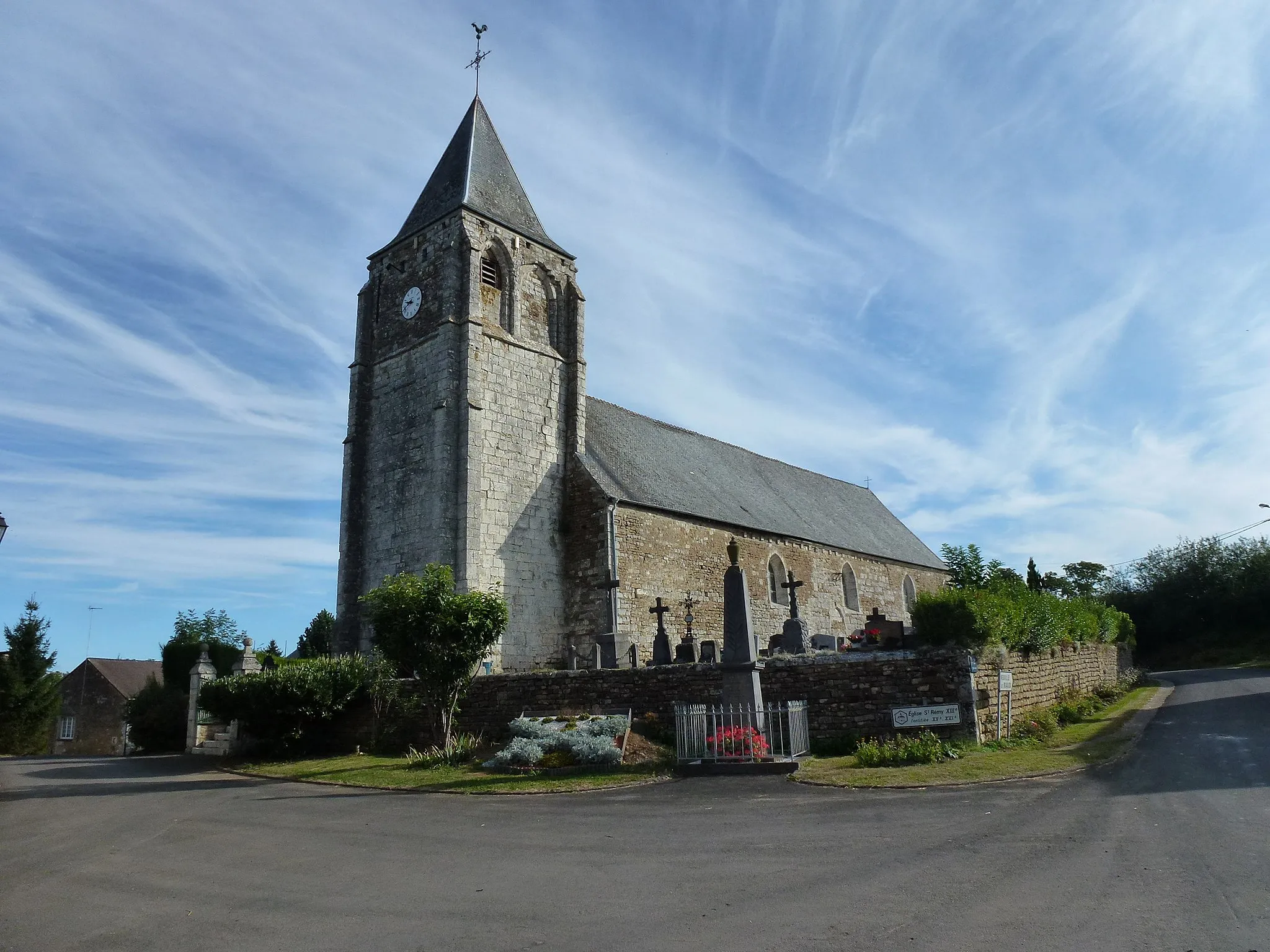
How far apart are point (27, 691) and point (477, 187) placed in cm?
2358

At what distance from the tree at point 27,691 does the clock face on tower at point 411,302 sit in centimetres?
1983

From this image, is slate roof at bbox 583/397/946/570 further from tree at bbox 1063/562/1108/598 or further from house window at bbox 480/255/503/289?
tree at bbox 1063/562/1108/598

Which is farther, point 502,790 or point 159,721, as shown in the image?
point 159,721

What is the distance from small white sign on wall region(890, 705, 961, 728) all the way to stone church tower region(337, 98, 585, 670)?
33.5ft

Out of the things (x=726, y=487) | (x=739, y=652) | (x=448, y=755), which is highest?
(x=726, y=487)

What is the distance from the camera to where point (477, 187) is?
919 inches

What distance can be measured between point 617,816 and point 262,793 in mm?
6153

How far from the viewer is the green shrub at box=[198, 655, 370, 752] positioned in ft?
52.9

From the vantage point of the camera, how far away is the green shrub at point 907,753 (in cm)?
1148

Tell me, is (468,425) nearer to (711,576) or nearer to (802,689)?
(711,576)

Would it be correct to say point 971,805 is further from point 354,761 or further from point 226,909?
point 354,761

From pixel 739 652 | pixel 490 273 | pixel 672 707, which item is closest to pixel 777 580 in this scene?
pixel 490 273

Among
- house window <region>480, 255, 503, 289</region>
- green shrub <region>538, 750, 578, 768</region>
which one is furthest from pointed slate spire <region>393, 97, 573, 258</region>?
green shrub <region>538, 750, 578, 768</region>

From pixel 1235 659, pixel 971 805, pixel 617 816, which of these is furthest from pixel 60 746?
pixel 1235 659
